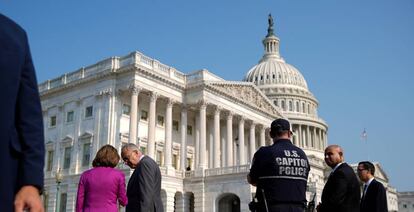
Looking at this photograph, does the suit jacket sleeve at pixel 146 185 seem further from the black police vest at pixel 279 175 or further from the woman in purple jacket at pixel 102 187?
the black police vest at pixel 279 175

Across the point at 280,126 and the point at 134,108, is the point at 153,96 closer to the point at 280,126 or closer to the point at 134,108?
the point at 134,108

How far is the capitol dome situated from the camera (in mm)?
114188

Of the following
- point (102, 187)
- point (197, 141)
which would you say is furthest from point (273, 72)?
point (102, 187)

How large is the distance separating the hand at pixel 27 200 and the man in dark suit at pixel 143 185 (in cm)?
591

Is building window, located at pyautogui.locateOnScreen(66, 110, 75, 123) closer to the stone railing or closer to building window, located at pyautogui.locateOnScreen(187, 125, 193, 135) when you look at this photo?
the stone railing

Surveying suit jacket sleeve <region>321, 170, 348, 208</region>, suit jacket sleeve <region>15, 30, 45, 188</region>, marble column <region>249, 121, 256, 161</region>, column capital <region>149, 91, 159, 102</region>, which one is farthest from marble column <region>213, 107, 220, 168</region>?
suit jacket sleeve <region>15, 30, 45, 188</region>

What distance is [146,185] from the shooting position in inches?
364

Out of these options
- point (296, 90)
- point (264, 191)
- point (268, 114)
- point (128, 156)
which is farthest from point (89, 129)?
point (296, 90)

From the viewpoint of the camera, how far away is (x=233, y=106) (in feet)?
184

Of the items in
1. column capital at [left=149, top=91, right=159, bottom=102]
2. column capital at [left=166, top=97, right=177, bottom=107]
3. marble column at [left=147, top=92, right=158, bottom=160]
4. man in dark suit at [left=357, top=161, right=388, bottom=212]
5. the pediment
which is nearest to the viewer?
man in dark suit at [left=357, top=161, right=388, bottom=212]

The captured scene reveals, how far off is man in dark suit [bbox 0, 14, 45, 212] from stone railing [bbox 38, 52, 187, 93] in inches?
1723

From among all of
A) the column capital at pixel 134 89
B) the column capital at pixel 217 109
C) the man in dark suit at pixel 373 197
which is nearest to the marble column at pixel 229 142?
the column capital at pixel 217 109

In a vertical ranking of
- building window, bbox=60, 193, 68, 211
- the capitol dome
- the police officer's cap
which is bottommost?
the police officer's cap

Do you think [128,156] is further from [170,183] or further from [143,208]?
[170,183]
